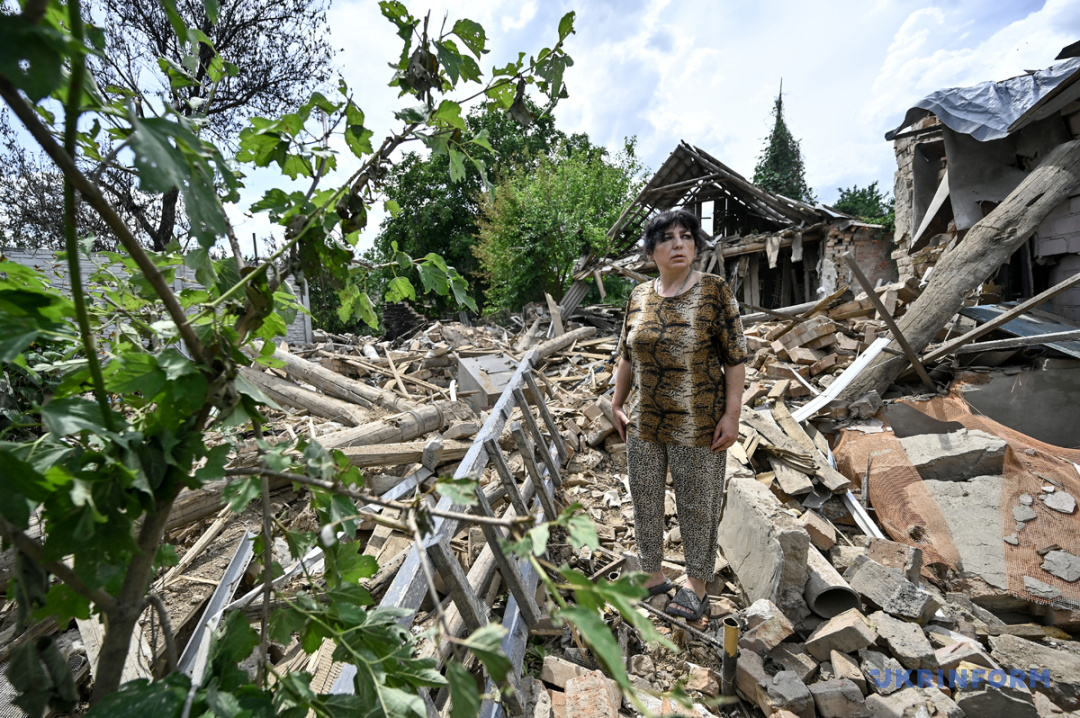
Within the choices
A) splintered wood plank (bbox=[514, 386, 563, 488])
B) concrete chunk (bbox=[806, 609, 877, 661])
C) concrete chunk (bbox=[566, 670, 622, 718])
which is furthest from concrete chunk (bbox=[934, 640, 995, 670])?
splintered wood plank (bbox=[514, 386, 563, 488])

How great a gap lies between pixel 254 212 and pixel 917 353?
20.8 ft

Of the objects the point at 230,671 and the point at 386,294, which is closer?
the point at 230,671

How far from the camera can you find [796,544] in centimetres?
287

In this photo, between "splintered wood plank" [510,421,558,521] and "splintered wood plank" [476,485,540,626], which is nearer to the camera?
"splintered wood plank" [476,485,540,626]

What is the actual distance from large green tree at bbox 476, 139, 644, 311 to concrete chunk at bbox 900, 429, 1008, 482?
13.4 m

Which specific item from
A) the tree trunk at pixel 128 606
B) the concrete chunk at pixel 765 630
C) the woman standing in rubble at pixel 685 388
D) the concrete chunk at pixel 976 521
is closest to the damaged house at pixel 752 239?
the concrete chunk at pixel 976 521

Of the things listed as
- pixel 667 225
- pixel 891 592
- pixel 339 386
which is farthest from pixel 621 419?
pixel 339 386

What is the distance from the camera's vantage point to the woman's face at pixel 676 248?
2.67 m

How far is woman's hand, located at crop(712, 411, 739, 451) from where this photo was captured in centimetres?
264

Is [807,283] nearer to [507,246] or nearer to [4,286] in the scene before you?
[507,246]

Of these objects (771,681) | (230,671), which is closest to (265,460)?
(230,671)

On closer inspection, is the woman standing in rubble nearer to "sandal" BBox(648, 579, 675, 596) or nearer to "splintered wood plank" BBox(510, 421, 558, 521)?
"sandal" BBox(648, 579, 675, 596)

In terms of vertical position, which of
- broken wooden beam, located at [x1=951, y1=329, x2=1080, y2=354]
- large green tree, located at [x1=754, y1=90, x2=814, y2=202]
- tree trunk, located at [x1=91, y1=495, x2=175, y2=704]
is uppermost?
large green tree, located at [x1=754, y1=90, x2=814, y2=202]

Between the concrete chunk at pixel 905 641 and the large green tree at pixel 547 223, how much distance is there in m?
14.9
